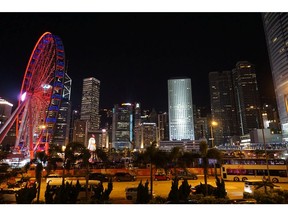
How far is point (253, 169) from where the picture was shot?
97.6 ft

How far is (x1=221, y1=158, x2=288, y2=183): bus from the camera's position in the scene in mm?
28688

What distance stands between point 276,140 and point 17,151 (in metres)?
120

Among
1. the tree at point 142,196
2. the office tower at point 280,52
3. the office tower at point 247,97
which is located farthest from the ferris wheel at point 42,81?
the office tower at point 247,97

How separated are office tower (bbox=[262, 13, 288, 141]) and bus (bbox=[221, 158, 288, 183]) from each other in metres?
76.8

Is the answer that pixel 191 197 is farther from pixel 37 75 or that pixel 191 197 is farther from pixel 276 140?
pixel 276 140

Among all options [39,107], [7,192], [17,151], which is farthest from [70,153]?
[17,151]

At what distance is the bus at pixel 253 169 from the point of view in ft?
94.1

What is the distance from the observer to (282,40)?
98.9 meters

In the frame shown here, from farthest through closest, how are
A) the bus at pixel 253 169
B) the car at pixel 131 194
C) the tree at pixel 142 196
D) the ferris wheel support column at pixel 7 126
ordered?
the ferris wheel support column at pixel 7 126 < the bus at pixel 253 169 < the car at pixel 131 194 < the tree at pixel 142 196

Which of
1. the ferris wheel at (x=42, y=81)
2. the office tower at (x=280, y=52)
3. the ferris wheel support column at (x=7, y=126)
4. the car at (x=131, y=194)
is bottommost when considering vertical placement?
the car at (x=131, y=194)

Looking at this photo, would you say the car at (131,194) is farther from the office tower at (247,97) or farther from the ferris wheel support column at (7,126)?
the office tower at (247,97)

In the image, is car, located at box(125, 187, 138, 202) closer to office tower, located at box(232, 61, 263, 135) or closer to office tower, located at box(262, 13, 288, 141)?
office tower, located at box(262, 13, 288, 141)

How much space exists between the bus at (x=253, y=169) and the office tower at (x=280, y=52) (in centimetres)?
7676

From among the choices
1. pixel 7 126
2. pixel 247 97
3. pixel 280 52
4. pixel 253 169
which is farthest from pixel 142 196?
pixel 247 97
